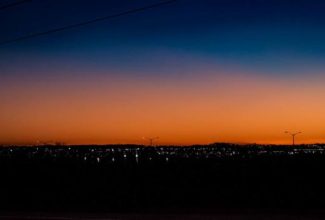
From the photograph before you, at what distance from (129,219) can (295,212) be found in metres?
5.18

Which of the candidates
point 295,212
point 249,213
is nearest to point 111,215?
point 249,213

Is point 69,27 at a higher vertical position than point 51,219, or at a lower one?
higher

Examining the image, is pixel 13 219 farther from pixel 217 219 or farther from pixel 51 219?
pixel 217 219

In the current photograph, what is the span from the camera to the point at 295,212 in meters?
16.6

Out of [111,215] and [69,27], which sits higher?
[69,27]

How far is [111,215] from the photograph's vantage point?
1625 cm

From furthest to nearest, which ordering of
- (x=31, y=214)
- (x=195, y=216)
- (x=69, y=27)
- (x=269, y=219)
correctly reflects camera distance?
(x=69, y=27)
(x=31, y=214)
(x=195, y=216)
(x=269, y=219)

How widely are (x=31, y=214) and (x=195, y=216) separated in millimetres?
5094

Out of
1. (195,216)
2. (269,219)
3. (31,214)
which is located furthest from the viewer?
(31,214)

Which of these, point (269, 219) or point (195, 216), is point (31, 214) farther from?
point (269, 219)

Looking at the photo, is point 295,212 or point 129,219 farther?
point 295,212

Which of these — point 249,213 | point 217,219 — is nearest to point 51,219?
point 217,219

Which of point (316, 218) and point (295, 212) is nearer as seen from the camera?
point (316, 218)

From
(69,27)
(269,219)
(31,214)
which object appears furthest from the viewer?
(69,27)
